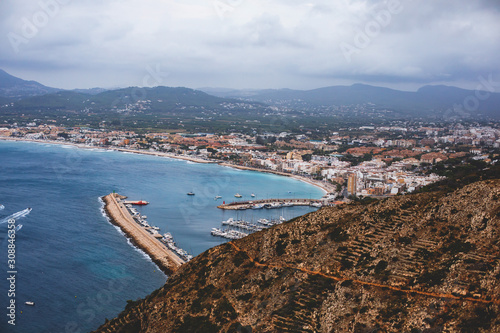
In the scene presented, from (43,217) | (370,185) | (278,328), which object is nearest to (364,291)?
(278,328)

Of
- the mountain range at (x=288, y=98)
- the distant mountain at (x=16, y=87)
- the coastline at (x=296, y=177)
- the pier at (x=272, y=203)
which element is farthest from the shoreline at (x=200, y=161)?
the distant mountain at (x=16, y=87)

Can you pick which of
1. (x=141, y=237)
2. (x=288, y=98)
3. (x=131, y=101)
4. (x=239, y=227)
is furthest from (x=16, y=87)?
(x=141, y=237)

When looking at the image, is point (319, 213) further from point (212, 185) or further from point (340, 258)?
point (212, 185)

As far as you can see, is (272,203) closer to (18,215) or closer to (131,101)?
(18,215)

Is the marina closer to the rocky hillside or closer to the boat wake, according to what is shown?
the boat wake

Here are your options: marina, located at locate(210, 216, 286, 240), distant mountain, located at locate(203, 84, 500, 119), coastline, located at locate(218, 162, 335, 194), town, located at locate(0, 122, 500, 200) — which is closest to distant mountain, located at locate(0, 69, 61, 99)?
town, located at locate(0, 122, 500, 200)

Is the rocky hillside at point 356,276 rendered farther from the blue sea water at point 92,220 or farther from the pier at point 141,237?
the pier at point 141,237
